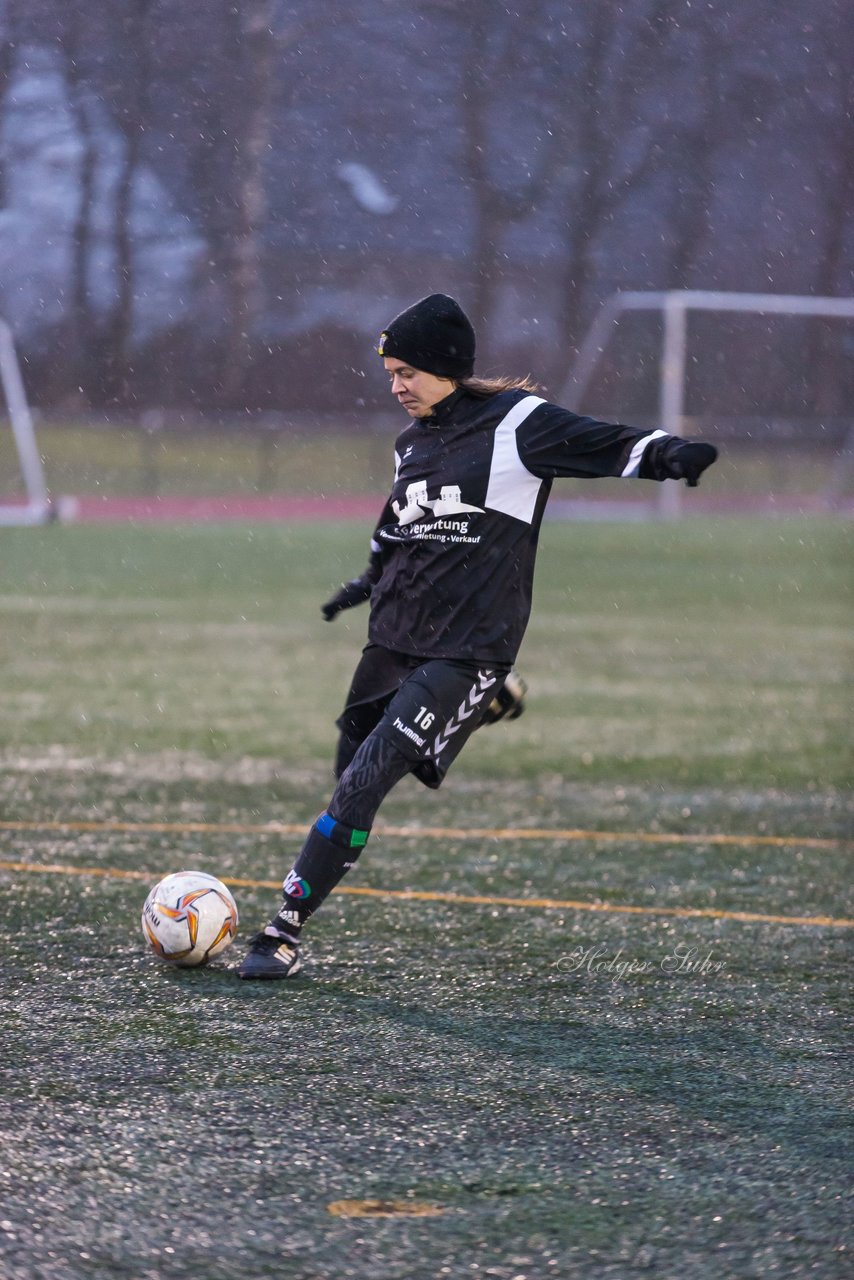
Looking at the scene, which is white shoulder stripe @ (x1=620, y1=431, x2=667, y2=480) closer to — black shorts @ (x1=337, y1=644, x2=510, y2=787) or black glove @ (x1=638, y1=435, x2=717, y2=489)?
black glove @ (x1=638, y1=435, x2=717, y2=489)

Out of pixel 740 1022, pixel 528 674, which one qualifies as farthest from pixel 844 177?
pixel 740 1022

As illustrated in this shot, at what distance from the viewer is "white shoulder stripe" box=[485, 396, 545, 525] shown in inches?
165

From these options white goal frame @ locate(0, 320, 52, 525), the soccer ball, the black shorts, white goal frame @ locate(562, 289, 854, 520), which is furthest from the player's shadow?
white goal frame @ locate(562, 289, 854, 520)

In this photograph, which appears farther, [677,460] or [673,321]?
[673,321]

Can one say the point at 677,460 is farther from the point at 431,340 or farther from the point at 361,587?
the point at 361,587

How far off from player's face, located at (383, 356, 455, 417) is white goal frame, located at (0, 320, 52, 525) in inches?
698

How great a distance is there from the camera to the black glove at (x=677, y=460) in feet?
12.6

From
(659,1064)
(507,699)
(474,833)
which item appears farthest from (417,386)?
(474,833)

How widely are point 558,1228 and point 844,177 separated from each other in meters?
30.5

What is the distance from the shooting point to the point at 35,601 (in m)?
15.3

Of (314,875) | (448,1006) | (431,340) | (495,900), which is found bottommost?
(495,900)

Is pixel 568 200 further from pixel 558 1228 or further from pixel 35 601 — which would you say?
Answer: pixel 558 1228

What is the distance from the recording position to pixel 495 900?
16.6 feet

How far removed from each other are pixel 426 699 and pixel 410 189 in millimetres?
29355
